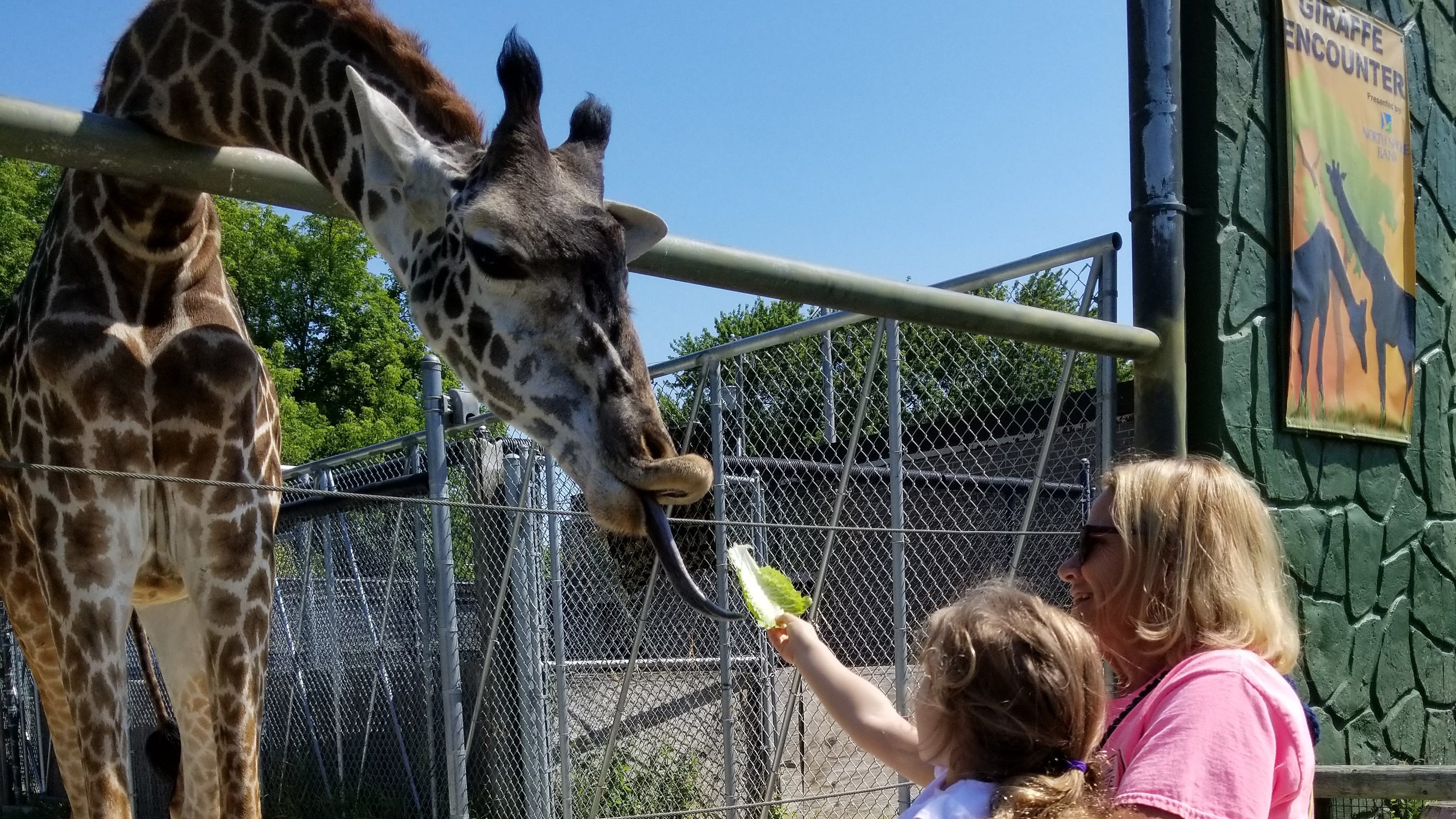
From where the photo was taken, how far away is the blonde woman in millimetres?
1696

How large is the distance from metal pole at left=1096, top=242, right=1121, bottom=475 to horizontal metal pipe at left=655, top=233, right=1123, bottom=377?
47 mm

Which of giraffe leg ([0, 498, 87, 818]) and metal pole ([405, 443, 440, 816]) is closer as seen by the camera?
giraffe leg ([0, 498, 87, 818])

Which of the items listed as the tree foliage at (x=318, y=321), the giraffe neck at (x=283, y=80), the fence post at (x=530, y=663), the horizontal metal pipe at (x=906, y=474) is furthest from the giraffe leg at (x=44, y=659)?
the tree foliage at (x=318, y=321)

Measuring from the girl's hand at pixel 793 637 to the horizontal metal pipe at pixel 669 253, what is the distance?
61cm

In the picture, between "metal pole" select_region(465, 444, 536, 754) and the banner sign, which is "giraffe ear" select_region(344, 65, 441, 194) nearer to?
the banner sign

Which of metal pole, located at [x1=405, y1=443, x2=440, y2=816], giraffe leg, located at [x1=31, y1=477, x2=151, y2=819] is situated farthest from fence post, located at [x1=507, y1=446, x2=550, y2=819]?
giraffe leg, located at [x1=31, y1=477, x2=151, y2=819]

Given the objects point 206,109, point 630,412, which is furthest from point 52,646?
point 630,412

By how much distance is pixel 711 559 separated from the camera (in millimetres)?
6289

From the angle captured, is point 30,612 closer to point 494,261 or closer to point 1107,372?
point 494,261

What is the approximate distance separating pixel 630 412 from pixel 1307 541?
8.38 ft

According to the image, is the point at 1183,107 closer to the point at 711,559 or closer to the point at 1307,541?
the point at 1307,541

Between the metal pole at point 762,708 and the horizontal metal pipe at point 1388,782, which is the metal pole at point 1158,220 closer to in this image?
the horizontal metal pipe at point 1388,782

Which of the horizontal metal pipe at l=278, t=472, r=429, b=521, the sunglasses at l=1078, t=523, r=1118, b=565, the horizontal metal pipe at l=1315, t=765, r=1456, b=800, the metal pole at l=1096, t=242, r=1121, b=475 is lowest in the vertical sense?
the horizontal metal pipe at l=1315, t=765, r=1456, b=800

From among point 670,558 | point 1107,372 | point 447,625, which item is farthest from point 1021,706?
point 447,625
